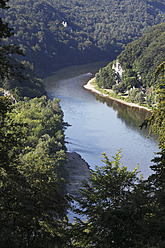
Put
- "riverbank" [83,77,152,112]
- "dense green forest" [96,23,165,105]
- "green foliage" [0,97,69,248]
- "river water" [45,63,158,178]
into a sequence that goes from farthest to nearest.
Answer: "dense green forest" [96,23,165,105]
"riverbank" [83,77,152,112]
"river water" [45,63,158,178]
"green foliage" [0,97,69,248]

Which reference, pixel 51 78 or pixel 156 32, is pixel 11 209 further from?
pixel 156 32

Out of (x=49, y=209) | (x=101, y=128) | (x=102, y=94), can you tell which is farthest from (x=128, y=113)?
(x=49, y=209)

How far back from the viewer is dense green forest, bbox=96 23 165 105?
372 ft

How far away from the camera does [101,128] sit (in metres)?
73.4

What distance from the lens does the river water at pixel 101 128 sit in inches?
2251

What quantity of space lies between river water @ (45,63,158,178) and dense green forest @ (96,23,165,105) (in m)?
10.5

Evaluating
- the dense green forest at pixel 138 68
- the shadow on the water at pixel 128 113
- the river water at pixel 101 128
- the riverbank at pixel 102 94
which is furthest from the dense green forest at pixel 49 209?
the dense green forest at pixel 138 68

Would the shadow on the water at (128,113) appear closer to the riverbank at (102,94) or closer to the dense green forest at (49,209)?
the riverbank at (102,94)

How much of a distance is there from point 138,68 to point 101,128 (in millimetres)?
58467

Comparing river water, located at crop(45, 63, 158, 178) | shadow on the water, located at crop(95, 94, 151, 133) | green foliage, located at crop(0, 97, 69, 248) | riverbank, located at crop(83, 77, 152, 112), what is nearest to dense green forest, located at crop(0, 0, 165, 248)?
green foliage, located at crop(0, 97, 69, 248)

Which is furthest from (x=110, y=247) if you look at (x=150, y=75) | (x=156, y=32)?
(x=156, y=32)

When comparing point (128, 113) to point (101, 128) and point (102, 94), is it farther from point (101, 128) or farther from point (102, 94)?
point (102, 94)

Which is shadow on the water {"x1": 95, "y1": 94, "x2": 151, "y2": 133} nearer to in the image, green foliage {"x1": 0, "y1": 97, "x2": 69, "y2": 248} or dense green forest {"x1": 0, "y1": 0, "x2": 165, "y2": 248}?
dense green forest {"x1": 0, "y1": 0, "x2": 165, "y2": 248}

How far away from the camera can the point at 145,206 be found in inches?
481
